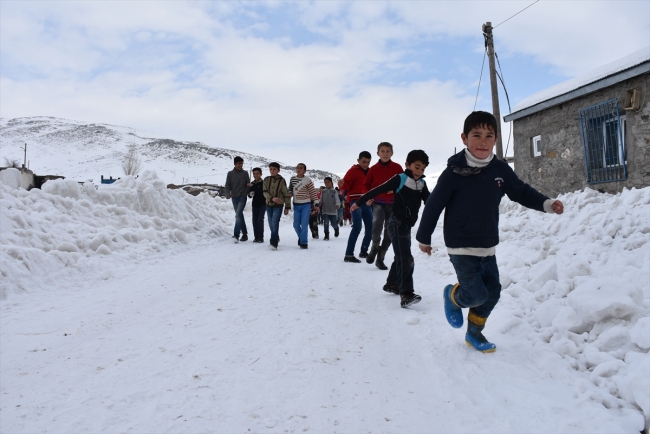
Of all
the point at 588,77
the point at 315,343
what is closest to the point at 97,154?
the point at 588,77

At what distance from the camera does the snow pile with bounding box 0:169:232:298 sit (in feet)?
16.9

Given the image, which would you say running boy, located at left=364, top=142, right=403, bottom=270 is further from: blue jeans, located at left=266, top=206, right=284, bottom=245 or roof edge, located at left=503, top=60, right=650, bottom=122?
roof edge, located at left=503, top=60, right=650, bottom=122

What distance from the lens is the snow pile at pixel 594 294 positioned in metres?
2.56

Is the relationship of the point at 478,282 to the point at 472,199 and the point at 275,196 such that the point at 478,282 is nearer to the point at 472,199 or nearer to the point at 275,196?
the point at 472,199

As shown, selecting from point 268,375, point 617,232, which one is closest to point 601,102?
point 617,232

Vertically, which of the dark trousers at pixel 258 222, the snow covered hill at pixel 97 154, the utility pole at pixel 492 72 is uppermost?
the snow covered hill at pixel 97 154

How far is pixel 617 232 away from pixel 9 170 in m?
11.1

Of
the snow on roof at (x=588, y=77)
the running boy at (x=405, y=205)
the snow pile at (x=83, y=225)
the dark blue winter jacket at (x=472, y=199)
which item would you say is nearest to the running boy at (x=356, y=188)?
the running boy at (x=405, y=205)

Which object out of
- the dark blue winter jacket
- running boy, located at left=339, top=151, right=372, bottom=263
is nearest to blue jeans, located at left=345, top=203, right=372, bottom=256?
running boy, located at left=339, top=151, right=372, bottom=263

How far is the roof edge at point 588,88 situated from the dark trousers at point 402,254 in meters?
6.83

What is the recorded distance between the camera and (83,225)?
7.06 meters

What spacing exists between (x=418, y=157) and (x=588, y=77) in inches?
308

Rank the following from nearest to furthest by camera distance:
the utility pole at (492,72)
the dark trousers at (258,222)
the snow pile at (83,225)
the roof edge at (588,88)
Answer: the snow pile at (83,225)
the roof edge at (588,88)
the dark trousers at (258,222)
the utility pole at (492,72)

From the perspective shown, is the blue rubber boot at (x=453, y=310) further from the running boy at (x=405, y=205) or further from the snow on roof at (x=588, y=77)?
the snow on roof at (x=588, y=77)
